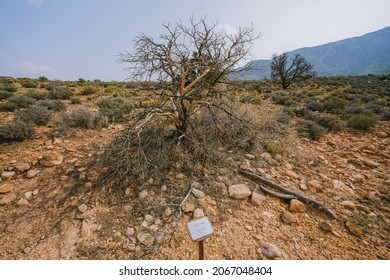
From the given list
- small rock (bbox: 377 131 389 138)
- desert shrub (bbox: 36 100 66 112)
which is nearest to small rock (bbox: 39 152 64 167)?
desert shrub (bbox: 36 100 66 112)

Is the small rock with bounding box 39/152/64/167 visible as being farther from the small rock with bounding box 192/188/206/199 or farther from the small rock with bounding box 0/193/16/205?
the small rock with bounding box 192/188/206/199

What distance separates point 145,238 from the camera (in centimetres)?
213

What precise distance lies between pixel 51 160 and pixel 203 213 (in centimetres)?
303

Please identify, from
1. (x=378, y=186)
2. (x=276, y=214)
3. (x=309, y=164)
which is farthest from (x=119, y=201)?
(x=378, y=186)

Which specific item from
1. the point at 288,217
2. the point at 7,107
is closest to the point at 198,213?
the point at 288,217

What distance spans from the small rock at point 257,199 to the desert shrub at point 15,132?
487 cm

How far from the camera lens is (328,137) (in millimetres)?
5047

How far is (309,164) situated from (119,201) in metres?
3.71

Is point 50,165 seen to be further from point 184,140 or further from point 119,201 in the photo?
point 184,140

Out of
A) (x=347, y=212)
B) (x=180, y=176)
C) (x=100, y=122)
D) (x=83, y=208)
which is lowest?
(x=347, y=212)

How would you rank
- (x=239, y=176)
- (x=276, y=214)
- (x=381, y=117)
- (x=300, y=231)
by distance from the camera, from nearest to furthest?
(x=300, y=231) < (x=276, y=214) < (x=239, y=176) < (x=381, y=117)

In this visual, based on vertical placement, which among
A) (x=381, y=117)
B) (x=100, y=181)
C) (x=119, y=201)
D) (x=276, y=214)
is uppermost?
(x=100, y=181)

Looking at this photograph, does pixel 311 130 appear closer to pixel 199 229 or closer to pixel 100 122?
pixel 199 229

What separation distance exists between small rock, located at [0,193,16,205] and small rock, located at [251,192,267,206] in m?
3.56
